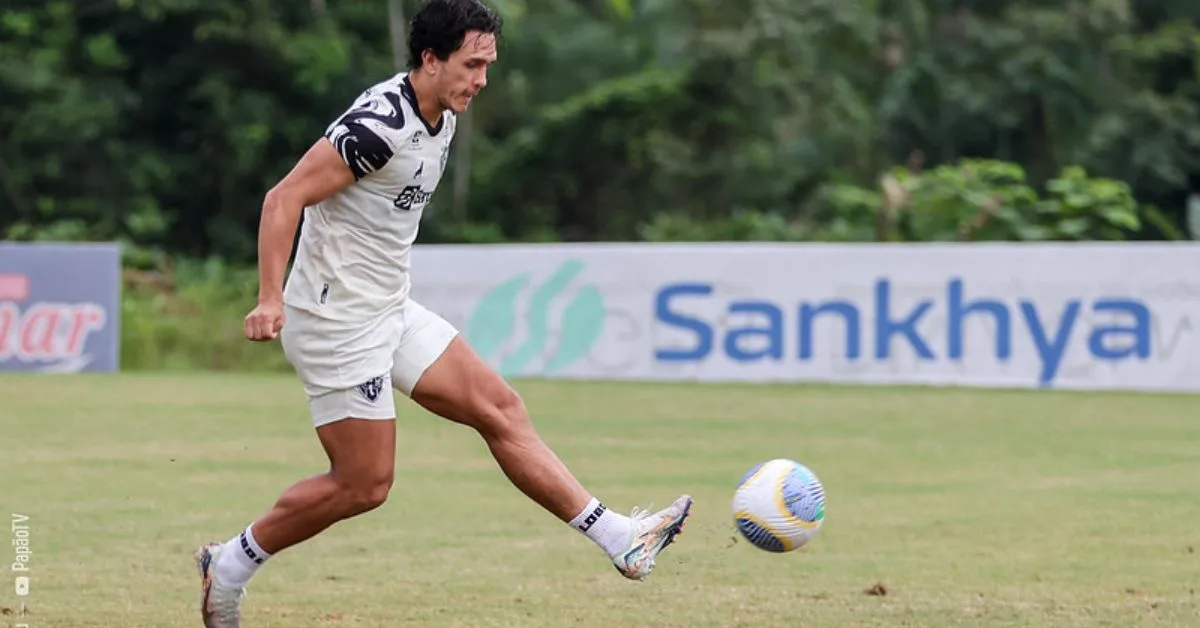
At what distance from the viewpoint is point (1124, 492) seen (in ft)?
37.9

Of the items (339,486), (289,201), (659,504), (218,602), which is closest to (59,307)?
(659,504)

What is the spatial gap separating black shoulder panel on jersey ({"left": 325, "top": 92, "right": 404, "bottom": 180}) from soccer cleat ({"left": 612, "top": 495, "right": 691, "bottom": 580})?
1620 mm

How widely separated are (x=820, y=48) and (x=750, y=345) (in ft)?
76.1

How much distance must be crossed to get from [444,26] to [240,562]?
200 centimetres

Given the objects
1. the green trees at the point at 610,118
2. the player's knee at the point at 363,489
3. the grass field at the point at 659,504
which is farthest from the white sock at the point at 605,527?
the green trees at the point at 610,118

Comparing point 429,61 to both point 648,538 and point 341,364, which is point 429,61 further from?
point 648,538

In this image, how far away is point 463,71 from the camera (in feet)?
22.2

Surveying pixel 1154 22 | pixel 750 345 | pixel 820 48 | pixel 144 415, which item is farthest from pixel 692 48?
pixel 144 415

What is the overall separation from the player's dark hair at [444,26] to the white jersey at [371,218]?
141mm

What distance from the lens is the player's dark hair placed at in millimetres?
6770

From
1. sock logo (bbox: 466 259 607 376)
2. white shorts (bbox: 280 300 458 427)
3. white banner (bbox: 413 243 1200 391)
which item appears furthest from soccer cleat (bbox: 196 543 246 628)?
sock logo (bbox: 466 259 607 376)

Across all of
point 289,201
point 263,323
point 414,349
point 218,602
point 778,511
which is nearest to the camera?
point 263,323

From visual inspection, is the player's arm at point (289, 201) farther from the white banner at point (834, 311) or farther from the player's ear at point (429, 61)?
the white banner at point (834, 311)

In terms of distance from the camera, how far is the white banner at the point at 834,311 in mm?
19578
